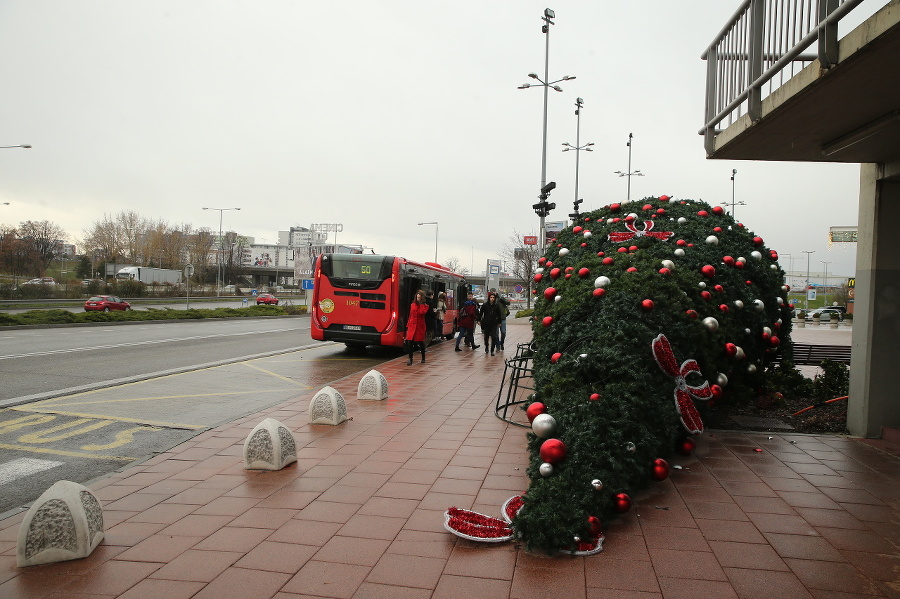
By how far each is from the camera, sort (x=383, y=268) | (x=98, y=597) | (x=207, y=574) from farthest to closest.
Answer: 1. (x=383, y=268)
2. (x=207, y=574)
3. (x=98, y=597)

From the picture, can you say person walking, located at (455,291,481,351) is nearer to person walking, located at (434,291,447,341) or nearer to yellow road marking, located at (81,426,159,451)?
person walking, located at (434,291,447,341)

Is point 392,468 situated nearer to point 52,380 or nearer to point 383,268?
point 52,380

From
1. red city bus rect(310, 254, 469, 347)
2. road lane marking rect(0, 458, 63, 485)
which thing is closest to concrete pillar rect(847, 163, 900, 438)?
road lane marking rect(0, 458, 63, 485)

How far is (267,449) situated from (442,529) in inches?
82.0

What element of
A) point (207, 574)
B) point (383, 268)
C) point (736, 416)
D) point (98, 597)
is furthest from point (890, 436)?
point (383, 268)

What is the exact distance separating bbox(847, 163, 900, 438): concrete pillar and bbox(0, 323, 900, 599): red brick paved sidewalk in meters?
0.54

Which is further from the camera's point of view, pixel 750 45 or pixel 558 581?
pixel 750 45

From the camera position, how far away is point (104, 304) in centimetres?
3738

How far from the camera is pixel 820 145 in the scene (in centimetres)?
601

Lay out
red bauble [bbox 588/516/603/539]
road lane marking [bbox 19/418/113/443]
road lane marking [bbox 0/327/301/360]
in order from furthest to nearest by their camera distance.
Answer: road lane marking [bbox 0/327/301/360] → road lane marking [bbox 19/418/113/443] → red bauble [bbox 588/516/603/539]

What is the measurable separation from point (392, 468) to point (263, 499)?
4.14 feet

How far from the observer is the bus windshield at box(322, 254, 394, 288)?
54.5 feet

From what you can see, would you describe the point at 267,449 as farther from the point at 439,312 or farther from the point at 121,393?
the point at 439,312

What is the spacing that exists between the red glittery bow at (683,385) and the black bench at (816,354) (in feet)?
19.8
